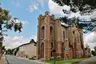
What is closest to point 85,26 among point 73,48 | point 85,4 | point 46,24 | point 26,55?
point 85,4

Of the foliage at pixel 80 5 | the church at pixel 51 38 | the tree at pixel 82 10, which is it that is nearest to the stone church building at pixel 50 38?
the church at pixel 51 38

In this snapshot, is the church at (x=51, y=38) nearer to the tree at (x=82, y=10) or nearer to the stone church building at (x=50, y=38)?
the stone church building at (x=50, y=38)

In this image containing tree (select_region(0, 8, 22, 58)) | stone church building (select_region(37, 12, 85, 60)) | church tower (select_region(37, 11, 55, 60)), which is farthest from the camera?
stone church building (select_region(37, 12, 85, 60))

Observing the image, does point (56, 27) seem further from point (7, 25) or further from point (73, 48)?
point (7, 25)

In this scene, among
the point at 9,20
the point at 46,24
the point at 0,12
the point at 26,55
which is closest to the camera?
the point at 0,12

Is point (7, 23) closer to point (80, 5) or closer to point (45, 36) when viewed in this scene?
point (80, 5)

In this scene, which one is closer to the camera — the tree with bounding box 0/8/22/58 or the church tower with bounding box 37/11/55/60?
the tree with bounding box 0/8/22/58

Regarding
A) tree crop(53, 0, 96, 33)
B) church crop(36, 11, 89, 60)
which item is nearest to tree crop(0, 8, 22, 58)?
tree crop(53, 0, 96, 33)

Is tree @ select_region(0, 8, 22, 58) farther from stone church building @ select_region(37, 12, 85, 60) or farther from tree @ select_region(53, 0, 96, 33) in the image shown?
stone church building @ select_region(37, 12, 85, 60)

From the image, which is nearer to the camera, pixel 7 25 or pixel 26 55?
pixel 7 25

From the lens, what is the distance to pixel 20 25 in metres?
16.1

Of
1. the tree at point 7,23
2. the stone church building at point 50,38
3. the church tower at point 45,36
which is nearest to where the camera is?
the tree at point 7,23

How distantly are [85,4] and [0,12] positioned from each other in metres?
8.33

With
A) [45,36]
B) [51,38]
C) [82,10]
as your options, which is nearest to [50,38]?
[51,38]
